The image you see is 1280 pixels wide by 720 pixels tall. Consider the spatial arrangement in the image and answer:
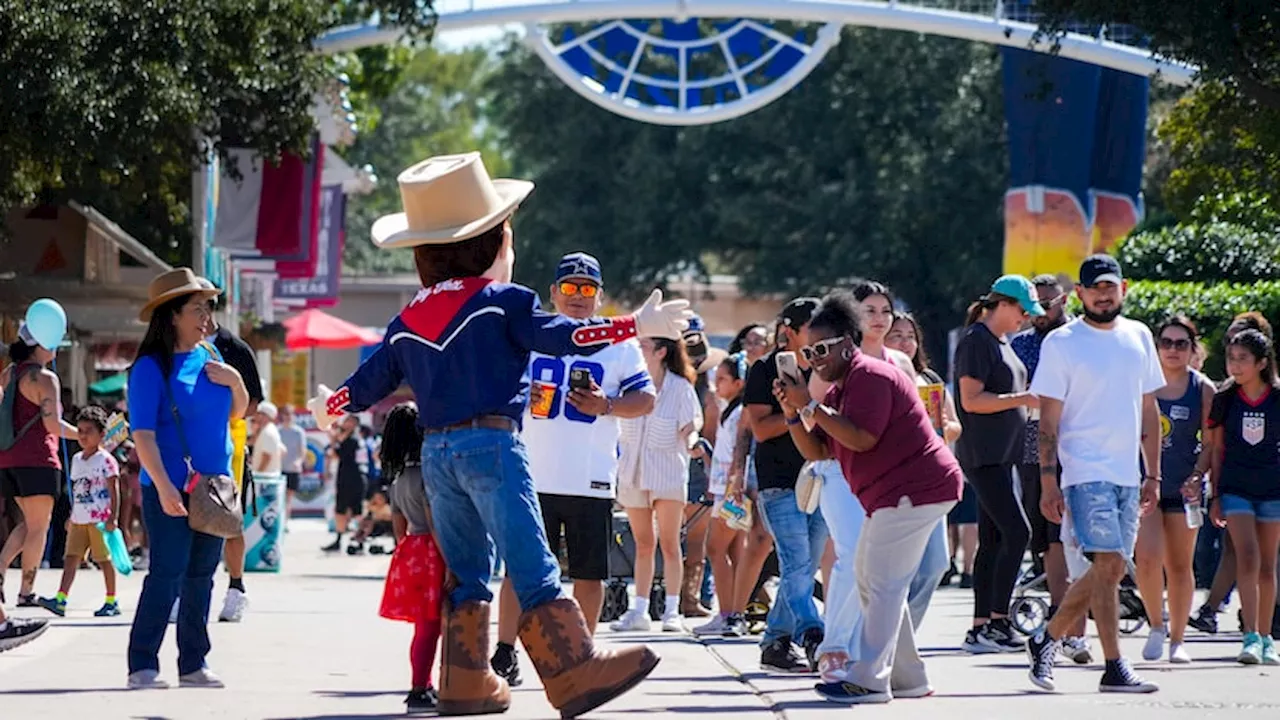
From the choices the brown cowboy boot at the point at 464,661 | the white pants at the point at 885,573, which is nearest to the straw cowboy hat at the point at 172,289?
the brown cowboy boot at the point at 464,661

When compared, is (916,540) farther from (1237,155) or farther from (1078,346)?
(1237,155)

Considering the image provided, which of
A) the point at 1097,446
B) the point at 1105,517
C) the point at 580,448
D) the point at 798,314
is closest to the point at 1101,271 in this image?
the point at 1097,446

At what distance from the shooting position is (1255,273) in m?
20.9

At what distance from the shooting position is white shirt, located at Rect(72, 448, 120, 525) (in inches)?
603

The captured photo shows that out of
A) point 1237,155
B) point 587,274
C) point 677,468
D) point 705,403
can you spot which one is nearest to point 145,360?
point 587,274

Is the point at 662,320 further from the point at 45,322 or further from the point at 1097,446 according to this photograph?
the point at 45,322

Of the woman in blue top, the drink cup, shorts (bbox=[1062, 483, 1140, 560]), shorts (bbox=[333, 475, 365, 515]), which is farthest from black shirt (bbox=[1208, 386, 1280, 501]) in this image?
shorts (bbox=[333, 475, 365, 515])

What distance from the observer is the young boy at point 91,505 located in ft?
48.1

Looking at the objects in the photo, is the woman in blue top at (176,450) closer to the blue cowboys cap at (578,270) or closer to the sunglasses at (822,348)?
the blue cowboys cap at (578,270)

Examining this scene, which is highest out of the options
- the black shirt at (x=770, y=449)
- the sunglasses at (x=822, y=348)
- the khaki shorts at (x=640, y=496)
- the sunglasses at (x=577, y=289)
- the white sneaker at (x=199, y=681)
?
the sunglasses at (x=577, y=289)

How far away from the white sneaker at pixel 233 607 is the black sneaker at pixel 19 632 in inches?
80.3

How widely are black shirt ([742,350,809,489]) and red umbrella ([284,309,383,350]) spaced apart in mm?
27129

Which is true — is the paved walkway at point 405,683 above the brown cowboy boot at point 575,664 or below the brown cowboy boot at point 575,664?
below

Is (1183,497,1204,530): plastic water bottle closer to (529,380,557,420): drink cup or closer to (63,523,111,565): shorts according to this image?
(529,380,557,420): drink cup
